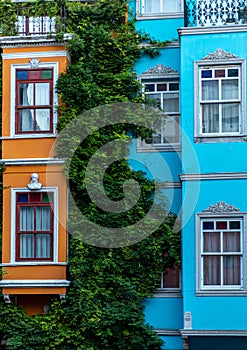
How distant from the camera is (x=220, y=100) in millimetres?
20094

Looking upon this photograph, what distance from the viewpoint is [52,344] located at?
19.7m

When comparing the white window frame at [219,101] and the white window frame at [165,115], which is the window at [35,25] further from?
the white window frame at [219,101]

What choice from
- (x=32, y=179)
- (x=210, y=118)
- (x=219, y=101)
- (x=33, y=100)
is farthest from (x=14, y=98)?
(x=219, y=101)

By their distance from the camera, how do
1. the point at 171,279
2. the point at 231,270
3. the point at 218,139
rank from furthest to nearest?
the point at 171,279 → the point at 218,139 → the point at 231,270

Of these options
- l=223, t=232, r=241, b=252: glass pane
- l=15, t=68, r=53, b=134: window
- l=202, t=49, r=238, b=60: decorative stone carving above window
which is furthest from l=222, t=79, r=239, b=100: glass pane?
l=15, t=68, r=53, b=134: window

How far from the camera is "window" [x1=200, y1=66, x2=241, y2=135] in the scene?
20.0 meters

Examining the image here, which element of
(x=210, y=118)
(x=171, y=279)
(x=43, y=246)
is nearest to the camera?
(x=210, y=118)

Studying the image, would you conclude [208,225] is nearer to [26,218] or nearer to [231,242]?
[231,242]

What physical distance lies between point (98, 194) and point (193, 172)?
7.51ft

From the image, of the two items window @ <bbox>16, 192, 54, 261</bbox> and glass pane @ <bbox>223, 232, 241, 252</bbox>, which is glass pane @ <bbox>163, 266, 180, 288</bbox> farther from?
window @ <bbox>16, 192, 54, 261</bbox>

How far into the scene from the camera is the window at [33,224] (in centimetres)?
2042

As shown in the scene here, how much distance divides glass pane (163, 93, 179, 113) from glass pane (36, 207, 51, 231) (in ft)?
12.3

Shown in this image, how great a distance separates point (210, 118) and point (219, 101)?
440 millimetres

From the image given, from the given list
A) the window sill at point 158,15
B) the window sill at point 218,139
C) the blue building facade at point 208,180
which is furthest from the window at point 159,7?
the window sill at point 218,139
